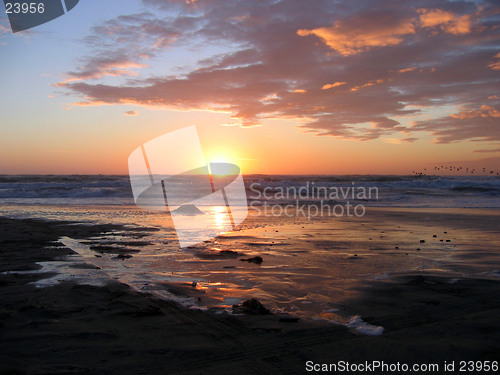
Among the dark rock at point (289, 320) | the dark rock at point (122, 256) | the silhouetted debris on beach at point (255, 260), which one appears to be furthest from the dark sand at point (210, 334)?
the silhouetted debris on beach at point (255, 260)

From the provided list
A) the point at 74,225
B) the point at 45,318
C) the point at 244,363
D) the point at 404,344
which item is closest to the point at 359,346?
the point at 404,344

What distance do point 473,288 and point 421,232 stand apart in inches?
233

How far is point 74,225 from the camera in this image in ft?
38.4

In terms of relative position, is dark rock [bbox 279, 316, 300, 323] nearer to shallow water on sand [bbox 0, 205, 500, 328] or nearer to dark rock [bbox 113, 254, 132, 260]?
shallow water on sand [bbox 0, 205, 500, 328]

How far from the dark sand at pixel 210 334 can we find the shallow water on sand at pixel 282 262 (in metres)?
0.40

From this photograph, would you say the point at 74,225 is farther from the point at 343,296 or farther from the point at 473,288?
the point at 473,288

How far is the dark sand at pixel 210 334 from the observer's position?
3.00 meters

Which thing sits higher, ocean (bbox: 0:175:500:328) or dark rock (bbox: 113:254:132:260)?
dark rock (bbox: 113:254:132:260)

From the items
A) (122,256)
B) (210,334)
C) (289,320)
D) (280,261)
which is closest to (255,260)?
(280,261)

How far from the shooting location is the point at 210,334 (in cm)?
353

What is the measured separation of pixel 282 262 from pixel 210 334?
3.42 m

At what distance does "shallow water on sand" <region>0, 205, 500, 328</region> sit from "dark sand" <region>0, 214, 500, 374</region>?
1.30 ft

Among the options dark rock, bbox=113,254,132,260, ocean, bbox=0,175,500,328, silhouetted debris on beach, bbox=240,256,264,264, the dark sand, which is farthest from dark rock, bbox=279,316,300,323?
dark rock, bbox=113,254,132,260

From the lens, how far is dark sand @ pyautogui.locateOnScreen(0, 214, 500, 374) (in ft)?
9.84
